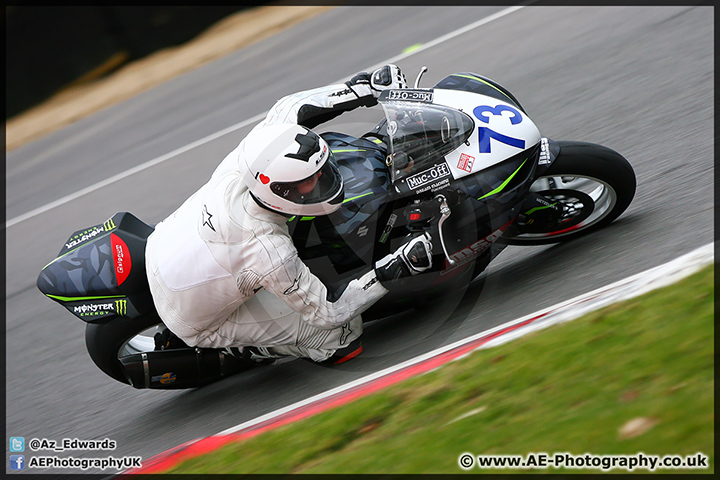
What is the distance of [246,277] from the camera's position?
152 inches

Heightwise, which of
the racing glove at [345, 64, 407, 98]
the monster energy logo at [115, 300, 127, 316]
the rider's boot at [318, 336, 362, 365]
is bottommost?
the rider's boot at [318, 336, 362, 365]

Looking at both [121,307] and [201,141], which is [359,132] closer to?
[121,307]

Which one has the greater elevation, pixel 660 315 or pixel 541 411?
pixel 660 315

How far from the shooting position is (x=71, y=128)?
32.5 ft

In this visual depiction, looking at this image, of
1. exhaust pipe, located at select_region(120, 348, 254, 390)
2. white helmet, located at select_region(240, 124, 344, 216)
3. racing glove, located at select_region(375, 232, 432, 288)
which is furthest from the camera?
exhaust pipe, located at select_region(120, 348, 254, 390)

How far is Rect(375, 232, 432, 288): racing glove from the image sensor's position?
12.4 feet

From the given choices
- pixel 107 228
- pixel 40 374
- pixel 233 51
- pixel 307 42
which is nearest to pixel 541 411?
pixel 107 228

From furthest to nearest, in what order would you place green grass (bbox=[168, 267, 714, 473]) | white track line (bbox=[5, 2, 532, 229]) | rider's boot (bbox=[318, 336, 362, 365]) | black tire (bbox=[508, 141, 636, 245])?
white track line (bbox=[5, 2, 532, 229]) < rider's boot (bbox=[318, 336, 362, 365]) < black tire (bbox=[508, 141, 636, 245]) < green grass (bbox=[168, 267, 714, 473])

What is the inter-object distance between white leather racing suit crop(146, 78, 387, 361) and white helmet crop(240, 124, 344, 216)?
0.13 m

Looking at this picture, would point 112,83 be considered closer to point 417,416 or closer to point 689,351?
point 417,416

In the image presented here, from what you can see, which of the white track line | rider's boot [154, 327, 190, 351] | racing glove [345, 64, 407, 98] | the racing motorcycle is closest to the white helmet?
the racing motorcycle

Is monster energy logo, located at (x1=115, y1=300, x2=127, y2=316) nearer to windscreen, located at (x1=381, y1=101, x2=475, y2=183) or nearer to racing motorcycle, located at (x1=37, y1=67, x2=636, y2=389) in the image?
racing motorcycle, located at (x1=37, y1=67, x2=636, y2=389)

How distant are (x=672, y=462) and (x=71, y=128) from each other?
30.5 feet

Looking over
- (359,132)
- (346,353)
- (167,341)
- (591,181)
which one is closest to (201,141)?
(359,132)
